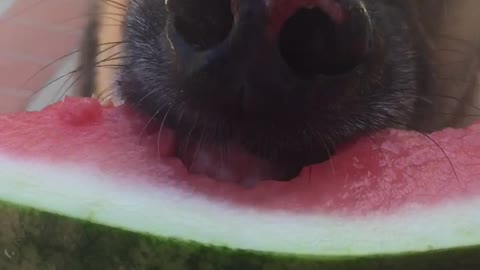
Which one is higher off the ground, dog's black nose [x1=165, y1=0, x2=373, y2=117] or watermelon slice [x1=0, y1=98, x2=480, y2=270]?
dog's black nose [x1=165, y1=0, x2=373, y2=117]

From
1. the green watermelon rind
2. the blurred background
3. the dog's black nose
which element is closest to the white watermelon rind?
the green watermelon rind

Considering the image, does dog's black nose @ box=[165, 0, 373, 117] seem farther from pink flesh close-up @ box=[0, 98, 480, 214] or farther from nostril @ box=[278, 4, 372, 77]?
pink flesh close-up @ box=[0, 98, 480, 214]

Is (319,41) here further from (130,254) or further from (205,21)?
(130,254)

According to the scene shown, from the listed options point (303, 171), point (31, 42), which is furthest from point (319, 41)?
point (31, 42)

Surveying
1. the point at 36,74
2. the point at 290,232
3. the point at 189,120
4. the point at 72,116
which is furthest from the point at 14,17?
the point at 290,232

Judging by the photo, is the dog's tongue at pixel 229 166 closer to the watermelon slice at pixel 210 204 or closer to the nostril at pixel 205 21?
the watermelon slice at pixel 210 204

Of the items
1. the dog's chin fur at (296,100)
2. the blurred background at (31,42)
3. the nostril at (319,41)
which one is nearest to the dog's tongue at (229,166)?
the dog's chin fur at (296,100)

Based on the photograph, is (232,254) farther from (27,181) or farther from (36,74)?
(36,74)
